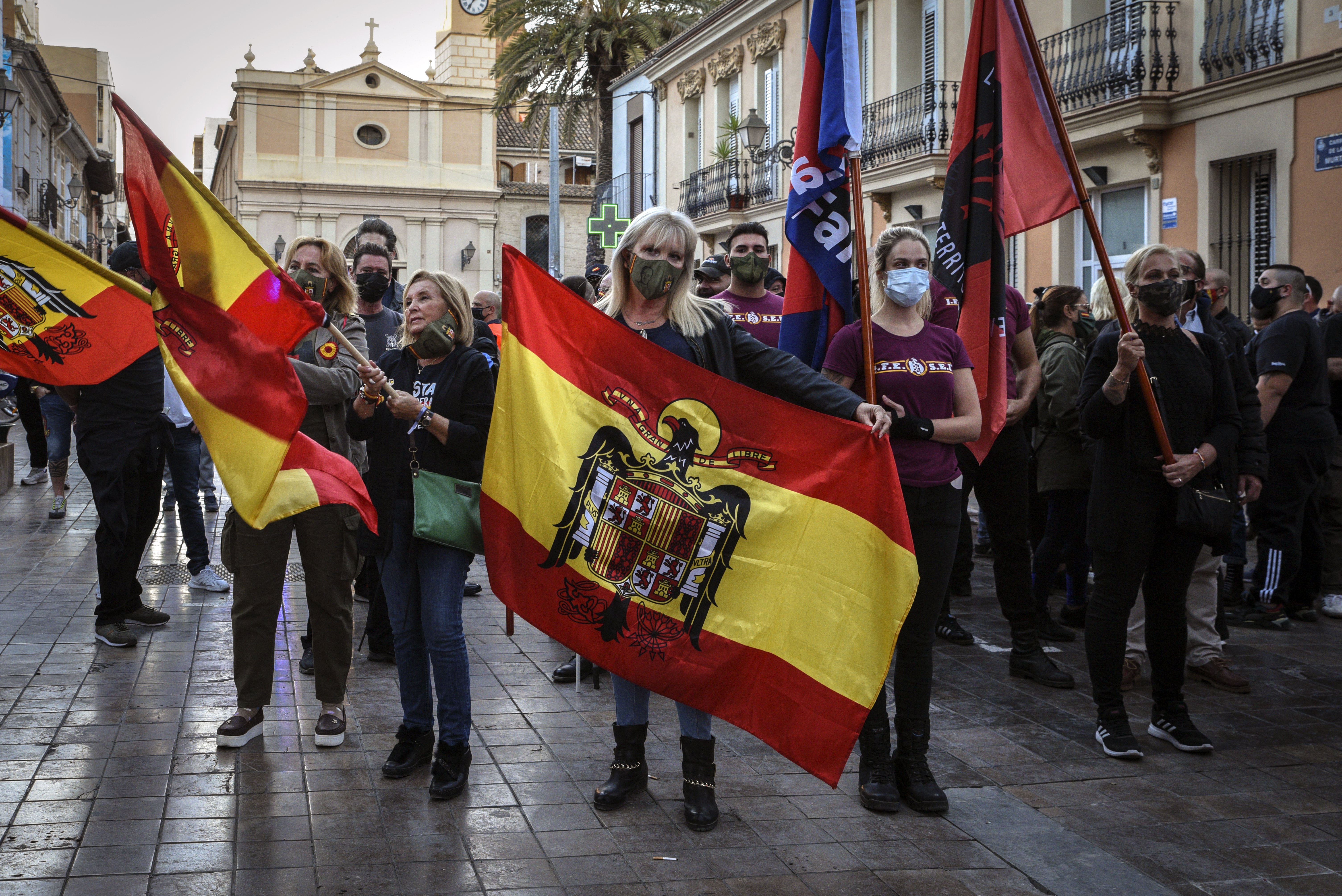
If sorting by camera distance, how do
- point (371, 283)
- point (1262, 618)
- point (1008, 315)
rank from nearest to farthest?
point (1008, 315)
point (371, 283)
point (1262, 618)

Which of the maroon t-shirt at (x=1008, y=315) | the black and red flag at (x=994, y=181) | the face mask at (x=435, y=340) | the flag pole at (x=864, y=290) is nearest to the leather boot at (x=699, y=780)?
the flag pole at (x=864, y=290)

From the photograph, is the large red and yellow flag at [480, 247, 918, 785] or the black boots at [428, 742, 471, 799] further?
the black boots at [428, 742, 471, 799]

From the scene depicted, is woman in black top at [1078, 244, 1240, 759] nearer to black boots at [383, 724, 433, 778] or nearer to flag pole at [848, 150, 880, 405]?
flag pole at [848, 150, 880, 405]

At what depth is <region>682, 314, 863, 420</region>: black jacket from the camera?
4.36 m

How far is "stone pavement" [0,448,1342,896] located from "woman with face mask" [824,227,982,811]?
178 millimetres

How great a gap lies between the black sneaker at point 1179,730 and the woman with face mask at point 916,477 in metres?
1.24

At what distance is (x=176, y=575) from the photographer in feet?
29.6

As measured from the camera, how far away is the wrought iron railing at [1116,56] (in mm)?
15094

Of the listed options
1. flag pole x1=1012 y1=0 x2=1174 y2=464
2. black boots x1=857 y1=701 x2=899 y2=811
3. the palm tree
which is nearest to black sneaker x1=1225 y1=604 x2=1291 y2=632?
flag pole x1=1012 y1=0 x2=1174 y2=464

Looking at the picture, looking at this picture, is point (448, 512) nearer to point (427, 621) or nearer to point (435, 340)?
point (427, 621)

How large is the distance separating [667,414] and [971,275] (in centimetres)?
176

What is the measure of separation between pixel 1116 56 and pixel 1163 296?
1180cm

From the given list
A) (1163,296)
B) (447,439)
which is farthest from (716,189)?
(447,439)

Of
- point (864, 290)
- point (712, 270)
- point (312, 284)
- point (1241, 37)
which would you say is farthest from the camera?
point (1241, 37)
